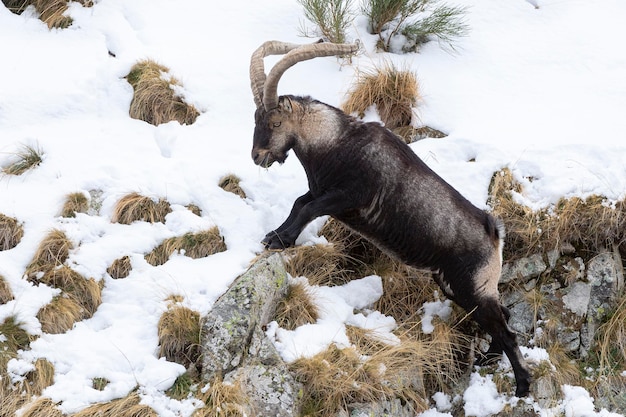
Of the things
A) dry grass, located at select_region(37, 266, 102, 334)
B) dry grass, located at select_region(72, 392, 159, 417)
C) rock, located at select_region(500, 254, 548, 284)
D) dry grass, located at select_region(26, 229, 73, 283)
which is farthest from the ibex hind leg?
dry grass, located at select_region(26, 229, 73, 283)

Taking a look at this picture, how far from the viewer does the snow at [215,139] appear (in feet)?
19.0

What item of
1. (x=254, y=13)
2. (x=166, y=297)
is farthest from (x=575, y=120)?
(x=166, y=297)

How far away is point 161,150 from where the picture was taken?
7.45m

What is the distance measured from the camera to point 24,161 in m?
6.93

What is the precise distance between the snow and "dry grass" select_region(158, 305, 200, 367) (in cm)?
11

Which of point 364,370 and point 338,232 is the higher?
point 338,232

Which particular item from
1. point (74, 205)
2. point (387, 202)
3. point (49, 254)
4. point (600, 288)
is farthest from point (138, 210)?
point (600, 288)

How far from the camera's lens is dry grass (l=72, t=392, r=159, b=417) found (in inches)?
199

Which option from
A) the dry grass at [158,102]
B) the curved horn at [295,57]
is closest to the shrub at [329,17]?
the dry grass at [158,102]

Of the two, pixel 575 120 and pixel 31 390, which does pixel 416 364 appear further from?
pixel 575 120

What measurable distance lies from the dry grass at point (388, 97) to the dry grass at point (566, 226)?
1.61 m

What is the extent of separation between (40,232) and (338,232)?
2617 millimetres

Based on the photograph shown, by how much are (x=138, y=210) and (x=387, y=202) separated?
2283 mm

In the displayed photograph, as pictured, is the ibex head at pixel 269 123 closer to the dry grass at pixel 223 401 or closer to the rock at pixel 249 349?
the rock at pixel 249 349
